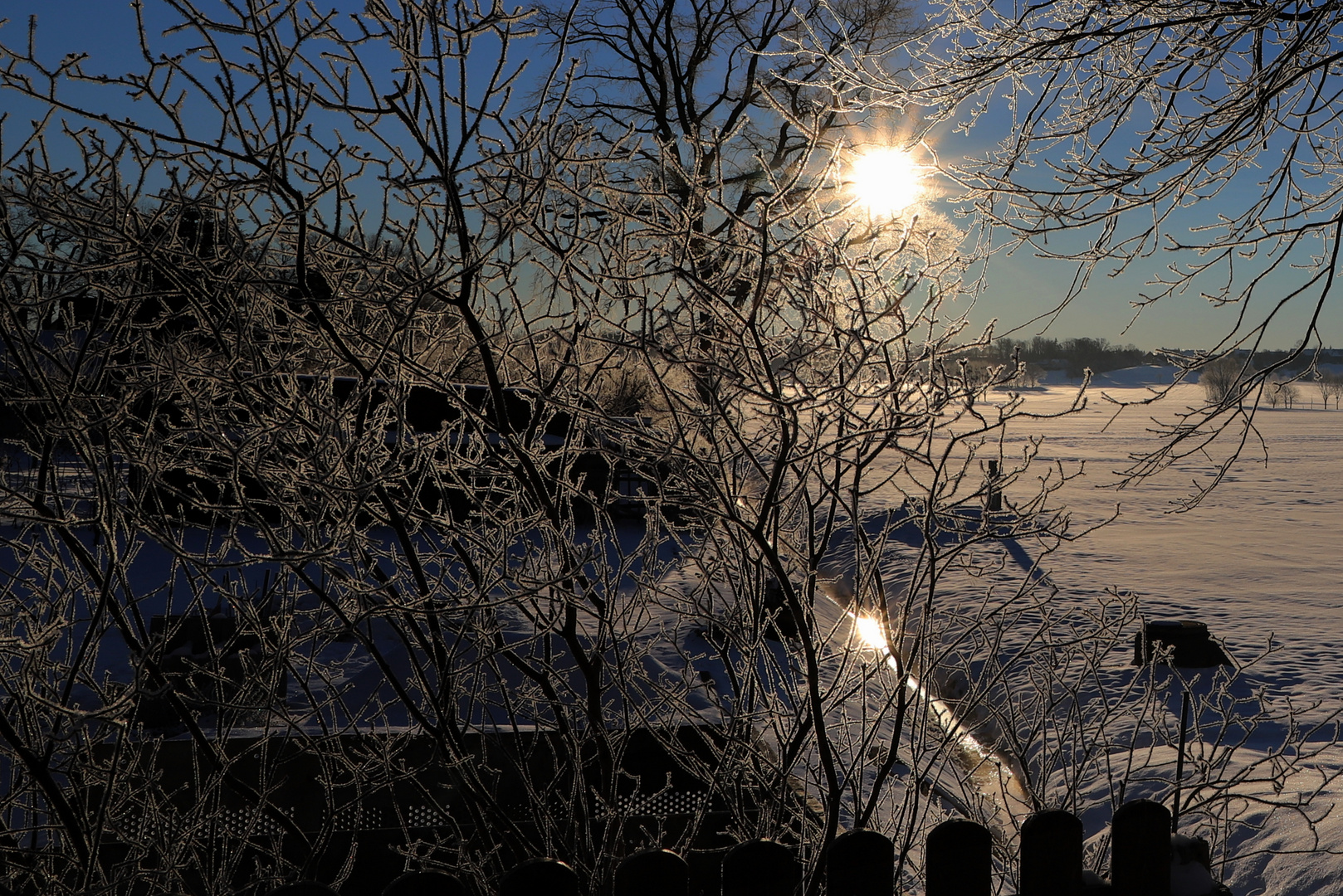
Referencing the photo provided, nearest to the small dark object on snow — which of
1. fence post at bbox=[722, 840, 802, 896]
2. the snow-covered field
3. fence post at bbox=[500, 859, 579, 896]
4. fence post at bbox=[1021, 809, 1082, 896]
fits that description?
the snow-covered field

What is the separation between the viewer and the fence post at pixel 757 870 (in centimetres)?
158

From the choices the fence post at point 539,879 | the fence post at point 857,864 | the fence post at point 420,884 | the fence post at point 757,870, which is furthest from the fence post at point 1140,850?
the fence post at point 420,884

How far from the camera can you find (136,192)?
1736 mm

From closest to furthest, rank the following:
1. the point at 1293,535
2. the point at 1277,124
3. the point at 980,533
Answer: the point at 980,533 → the point at 1277,124 → the point at 1293,535

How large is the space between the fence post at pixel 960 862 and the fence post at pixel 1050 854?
134 mm

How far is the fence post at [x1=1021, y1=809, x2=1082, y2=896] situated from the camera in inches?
73.9

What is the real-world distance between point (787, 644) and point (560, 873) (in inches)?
35.4

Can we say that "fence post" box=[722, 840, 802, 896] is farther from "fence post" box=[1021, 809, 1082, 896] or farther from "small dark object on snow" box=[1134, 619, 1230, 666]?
"small dark object on snow" box=[1134, 619, 1230, 666]

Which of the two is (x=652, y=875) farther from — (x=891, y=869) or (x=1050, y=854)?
(x=1050, y=854)

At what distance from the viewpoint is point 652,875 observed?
5.15 ft

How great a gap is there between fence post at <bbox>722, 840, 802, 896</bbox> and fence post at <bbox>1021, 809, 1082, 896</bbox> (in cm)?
59

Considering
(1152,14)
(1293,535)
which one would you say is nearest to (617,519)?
(1293,535)

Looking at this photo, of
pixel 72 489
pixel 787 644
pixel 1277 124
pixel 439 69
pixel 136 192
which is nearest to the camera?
pixel 439 69

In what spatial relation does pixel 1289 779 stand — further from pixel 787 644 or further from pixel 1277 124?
pixel 787 644
